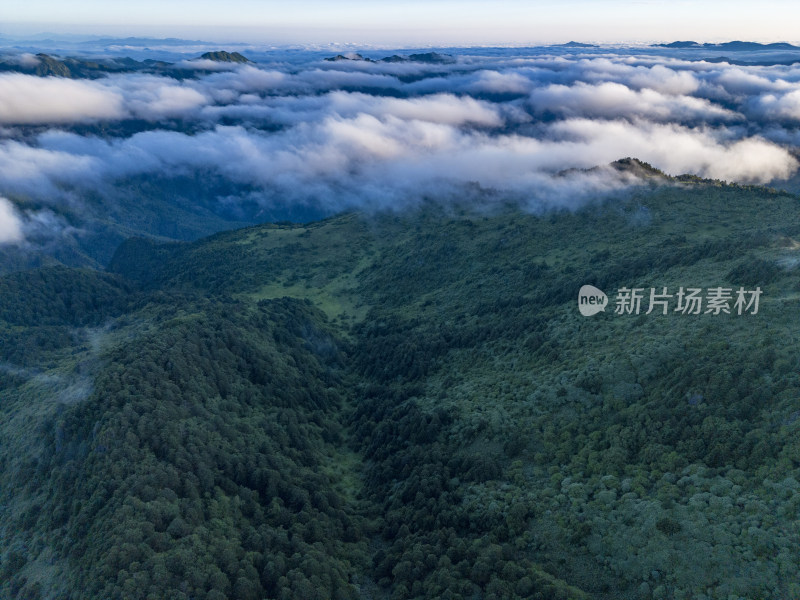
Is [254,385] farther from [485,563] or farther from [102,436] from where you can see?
[485,563]

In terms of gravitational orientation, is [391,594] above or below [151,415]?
below

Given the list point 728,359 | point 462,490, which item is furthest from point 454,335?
point 728,359

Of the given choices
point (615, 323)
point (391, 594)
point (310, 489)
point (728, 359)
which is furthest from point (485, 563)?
point (615, 323)

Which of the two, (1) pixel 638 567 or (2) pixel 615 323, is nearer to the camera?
(1) pixel 638 567

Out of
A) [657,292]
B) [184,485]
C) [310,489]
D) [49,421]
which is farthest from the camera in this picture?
[657,292]

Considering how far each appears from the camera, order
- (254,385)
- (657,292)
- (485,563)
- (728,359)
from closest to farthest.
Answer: (485,563) < (728,359) < (657,292) < (254,385)

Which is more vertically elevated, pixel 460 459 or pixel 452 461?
pixel 460 459

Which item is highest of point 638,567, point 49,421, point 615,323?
point 615,323
